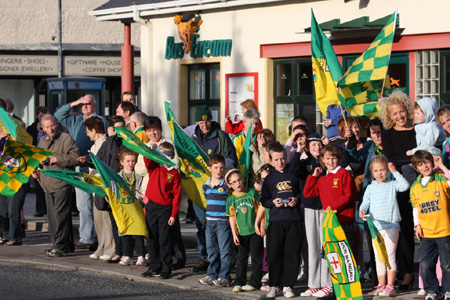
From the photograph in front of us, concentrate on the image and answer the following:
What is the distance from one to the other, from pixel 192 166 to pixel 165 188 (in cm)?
64

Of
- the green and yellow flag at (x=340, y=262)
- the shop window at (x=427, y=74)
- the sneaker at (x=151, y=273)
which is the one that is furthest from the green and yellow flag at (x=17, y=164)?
the shop window at (x=427, y=74)

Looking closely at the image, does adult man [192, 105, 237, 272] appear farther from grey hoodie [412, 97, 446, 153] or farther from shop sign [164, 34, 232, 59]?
shop sign [164, 34, 232, 59]

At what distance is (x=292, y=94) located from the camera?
17.0m

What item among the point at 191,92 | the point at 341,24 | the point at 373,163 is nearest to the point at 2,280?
the point at 373,163

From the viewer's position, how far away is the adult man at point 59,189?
13273 mm

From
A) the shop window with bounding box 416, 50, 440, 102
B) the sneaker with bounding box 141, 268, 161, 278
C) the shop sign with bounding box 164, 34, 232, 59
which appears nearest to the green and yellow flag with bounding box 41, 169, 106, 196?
the sneaker with bounding box 141, 268, 161, 278

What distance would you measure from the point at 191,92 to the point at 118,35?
89.7 ft

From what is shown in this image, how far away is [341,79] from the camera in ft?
37.3

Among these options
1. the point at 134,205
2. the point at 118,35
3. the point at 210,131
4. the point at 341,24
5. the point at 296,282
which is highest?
the point at 118,35

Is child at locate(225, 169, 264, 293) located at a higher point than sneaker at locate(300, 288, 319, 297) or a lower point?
higher

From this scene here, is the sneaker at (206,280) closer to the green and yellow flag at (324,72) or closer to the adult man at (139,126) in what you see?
the green and yellow flag at (324,72)

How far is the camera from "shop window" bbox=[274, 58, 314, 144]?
16.8 metres

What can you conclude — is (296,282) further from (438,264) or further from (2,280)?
(2,280)

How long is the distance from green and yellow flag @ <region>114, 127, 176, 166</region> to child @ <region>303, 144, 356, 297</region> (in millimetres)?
2069
